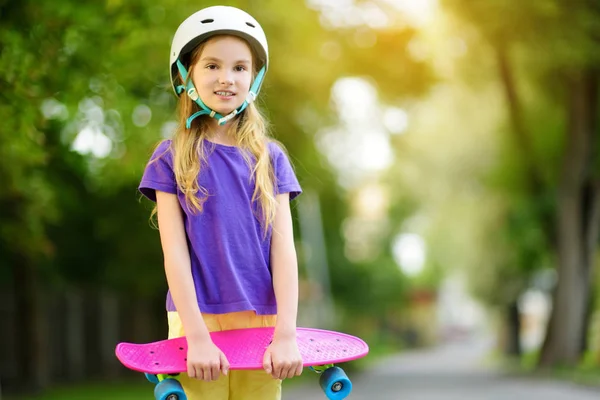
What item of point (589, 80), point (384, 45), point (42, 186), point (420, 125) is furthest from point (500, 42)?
point (42, 186)

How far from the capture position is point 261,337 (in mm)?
2684

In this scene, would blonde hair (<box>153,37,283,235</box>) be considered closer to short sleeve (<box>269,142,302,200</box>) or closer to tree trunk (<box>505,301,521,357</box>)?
short sleeve (<box>269,142,302,200</box>)

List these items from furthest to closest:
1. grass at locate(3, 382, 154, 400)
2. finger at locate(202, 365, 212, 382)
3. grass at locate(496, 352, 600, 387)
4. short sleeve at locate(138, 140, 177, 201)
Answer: grass at locate(496, 352, 600, 387), grass at locate(3, 382, 154, 400), short sleeve at locate(138, 140, 177, 201), finger at locate(202, 365, 212, 382)

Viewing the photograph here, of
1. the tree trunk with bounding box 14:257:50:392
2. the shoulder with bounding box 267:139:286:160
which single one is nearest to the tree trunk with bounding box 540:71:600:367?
the tree trunk with bounding box 14:257:50:392

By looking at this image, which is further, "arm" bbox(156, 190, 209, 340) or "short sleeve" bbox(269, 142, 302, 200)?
"short sleeve" bbox(269, 142, 302, 200)

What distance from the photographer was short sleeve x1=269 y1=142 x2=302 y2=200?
2900mm

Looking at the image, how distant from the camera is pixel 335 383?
2.74 metres

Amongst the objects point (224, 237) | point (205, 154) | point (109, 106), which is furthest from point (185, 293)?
point (109, 106)

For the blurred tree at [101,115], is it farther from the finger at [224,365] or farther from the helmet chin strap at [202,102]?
the finger at [224,365]

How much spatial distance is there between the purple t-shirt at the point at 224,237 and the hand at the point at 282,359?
0.17 m

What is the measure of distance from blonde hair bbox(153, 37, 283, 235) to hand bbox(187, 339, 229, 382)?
421mm

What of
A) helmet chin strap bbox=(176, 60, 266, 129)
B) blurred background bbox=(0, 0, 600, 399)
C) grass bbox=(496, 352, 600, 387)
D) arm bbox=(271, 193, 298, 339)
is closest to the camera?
arm bbox=(271, 193, 298, 339)

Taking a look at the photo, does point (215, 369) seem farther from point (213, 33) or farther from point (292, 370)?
point (213, 33)

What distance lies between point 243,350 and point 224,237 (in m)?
0.35
